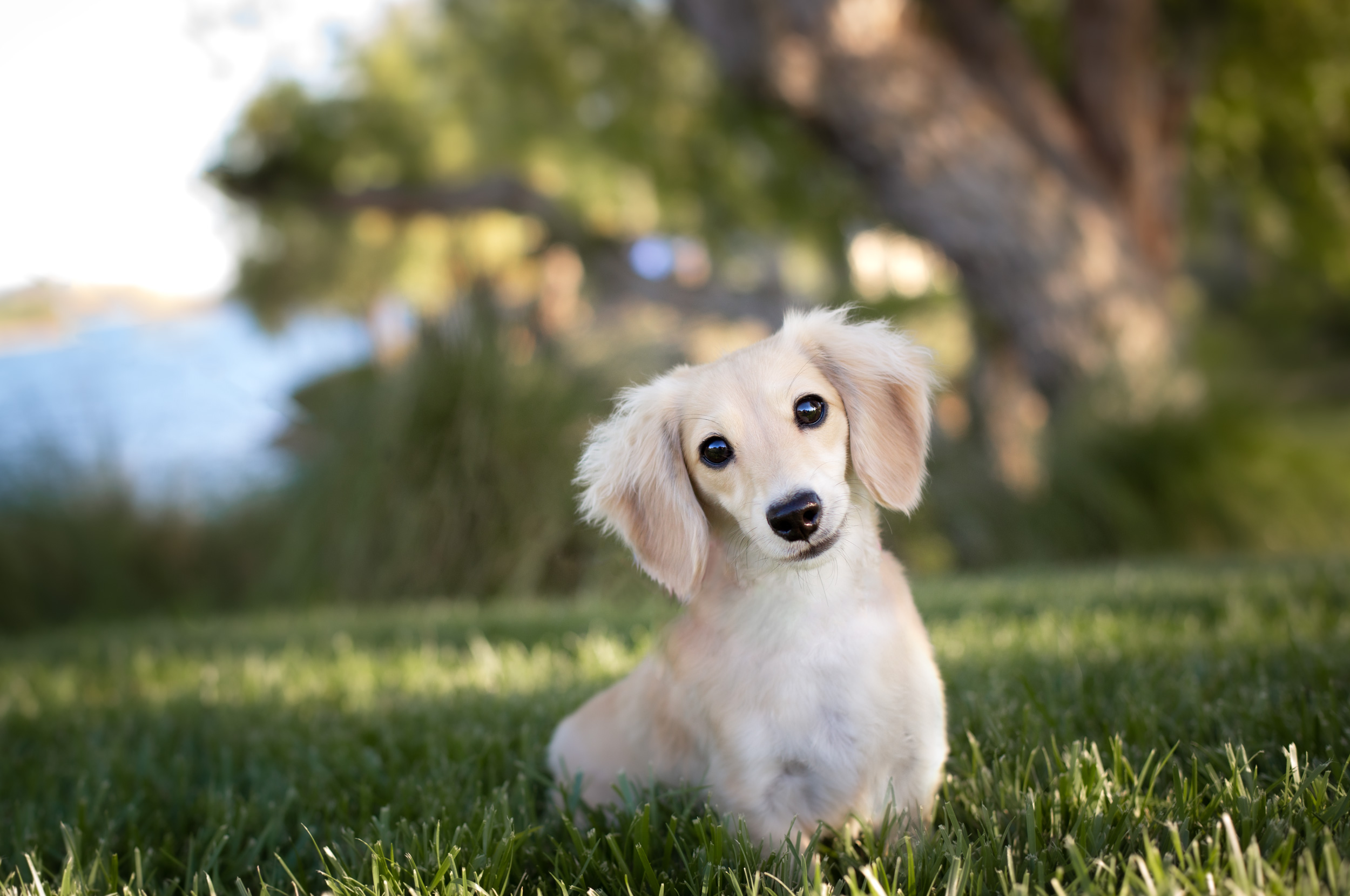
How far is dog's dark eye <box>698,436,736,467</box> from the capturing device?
1.69 metres

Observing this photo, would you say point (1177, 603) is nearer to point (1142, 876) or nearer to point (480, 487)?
point (1142, 876)

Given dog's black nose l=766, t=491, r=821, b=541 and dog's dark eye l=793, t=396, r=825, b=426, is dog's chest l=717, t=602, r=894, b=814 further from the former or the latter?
dog's dark eye l=793, t=396, r=825, b=426

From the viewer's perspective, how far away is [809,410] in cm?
171

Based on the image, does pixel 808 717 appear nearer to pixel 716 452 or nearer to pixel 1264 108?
pixel 716 452

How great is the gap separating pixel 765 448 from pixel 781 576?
0.24m

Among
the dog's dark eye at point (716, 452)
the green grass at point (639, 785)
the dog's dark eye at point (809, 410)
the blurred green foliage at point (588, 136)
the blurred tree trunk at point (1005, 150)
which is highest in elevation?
the blurred green foliage at point (588, 136)

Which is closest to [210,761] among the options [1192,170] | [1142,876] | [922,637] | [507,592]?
[922,637]

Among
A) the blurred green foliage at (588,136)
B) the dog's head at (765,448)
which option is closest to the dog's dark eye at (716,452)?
the dog's head at (765,448)

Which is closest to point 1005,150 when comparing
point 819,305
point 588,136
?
point 819,305

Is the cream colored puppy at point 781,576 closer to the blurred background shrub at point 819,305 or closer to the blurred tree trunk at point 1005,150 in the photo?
the blurred background shrub at point 819,305

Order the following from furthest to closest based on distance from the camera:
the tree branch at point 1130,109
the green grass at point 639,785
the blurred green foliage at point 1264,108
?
the blurred green foliage at point 1264,108, the tree branch at point 1130,109, the green grass at point 639,785

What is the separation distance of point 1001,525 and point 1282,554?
1.63 metres

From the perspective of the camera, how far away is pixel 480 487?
5.59m

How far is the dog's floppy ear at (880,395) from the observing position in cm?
174
